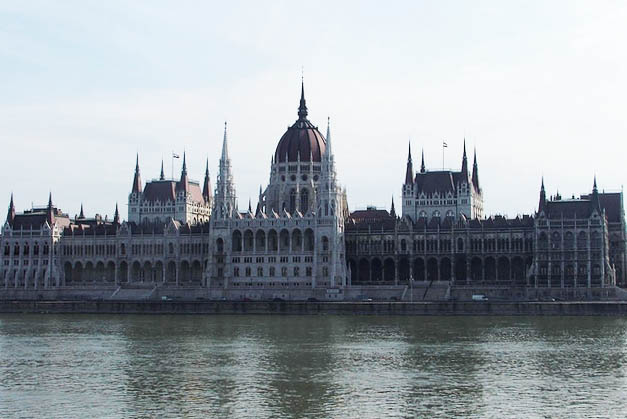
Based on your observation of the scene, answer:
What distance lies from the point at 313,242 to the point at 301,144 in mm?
19141

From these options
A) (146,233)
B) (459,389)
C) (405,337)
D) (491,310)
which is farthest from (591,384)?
(146,233)

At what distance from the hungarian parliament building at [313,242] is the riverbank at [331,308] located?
48.4 feet

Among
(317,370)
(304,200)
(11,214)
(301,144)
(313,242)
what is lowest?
(317,370)

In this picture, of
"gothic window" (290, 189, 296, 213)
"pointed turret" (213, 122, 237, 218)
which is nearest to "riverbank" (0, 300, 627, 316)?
"pointed turret" (213, 122, 237, 218)

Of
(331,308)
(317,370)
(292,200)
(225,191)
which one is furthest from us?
(292,200)

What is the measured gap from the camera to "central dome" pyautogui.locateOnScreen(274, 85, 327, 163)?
165 meters

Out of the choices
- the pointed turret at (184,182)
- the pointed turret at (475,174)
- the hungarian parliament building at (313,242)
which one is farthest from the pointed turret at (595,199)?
the pointed turret at (184,182)

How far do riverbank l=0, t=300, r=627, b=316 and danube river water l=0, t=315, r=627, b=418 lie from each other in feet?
36.6

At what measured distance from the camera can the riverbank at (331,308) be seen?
11856 cm

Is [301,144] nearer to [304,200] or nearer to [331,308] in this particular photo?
[304,200]

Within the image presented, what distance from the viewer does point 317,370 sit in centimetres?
7031

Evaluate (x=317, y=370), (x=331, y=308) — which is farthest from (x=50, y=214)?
(x=317, y=370)

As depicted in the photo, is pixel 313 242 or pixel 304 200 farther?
pixel 304 200

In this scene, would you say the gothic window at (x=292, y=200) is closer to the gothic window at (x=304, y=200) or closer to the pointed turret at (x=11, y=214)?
the gothic window at (x=304, y=200)
